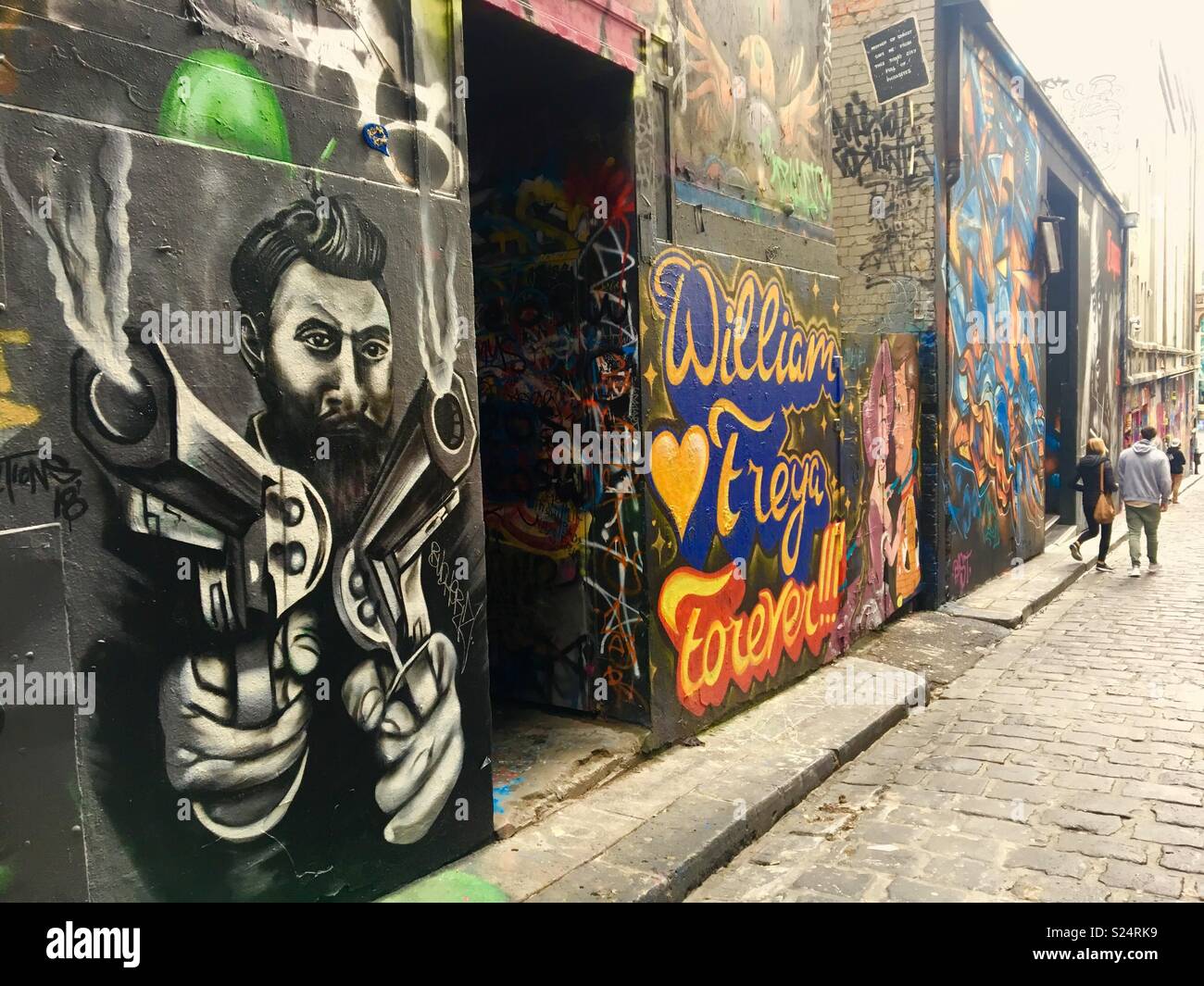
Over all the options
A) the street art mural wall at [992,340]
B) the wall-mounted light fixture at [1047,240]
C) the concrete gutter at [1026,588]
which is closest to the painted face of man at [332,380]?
the concrete gutter at [1026,588]

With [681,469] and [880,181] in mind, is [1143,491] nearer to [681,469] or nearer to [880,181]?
[880,181]

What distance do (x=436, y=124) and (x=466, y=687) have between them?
2.42 m

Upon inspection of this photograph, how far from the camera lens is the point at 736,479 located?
635 centimetres

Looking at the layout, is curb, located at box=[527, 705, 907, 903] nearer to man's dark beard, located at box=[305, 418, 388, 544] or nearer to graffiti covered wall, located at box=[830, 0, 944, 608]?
man's dark beard, located at box=[305, 418, 388, 544]

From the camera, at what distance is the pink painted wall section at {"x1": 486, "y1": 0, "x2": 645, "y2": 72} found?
4.62 m

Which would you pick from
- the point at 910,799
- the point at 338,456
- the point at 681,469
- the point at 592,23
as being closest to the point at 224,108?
the point at 338,456

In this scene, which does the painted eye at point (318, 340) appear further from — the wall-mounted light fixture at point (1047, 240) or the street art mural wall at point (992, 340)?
the wall-mounted light fixture at point (1047, 240)

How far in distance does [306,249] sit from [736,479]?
3.57m

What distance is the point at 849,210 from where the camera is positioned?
10.1m

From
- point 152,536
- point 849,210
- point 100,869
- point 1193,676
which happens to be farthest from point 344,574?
point 849,210

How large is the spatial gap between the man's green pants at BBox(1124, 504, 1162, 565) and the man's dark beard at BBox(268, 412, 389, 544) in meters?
11.3

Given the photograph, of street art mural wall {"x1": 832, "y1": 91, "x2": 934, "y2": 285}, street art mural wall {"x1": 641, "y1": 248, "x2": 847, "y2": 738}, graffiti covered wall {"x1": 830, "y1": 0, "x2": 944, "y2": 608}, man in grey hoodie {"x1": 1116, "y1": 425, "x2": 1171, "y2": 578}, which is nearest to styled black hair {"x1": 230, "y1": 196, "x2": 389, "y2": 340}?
street art mural wall {"x1": 641, "y1": 248, "x2": 847, "y2": 738}

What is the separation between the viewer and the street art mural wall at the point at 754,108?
592 centimetres
